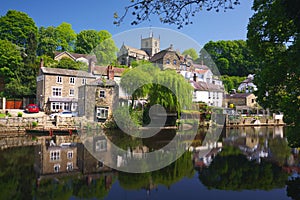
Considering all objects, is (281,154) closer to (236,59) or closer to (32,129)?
(32,129)

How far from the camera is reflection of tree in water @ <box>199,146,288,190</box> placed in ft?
36.1

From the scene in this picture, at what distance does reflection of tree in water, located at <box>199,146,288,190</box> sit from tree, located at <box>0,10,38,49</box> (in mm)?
42781

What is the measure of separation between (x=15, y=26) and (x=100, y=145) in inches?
1511

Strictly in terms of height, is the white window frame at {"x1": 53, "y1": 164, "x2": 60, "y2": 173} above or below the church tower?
below

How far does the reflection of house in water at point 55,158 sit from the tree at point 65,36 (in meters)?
38.5

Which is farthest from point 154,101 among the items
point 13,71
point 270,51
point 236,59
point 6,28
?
point 236,59

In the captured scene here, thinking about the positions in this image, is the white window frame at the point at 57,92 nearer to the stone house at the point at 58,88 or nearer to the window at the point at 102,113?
the stone house at the point at 58,88

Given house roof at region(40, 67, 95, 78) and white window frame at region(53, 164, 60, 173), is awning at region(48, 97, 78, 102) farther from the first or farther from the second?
white window frame at region(53, 164, 60, 173)

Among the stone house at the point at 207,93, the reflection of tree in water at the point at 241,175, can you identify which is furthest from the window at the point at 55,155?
the stone house at the point at 207,93

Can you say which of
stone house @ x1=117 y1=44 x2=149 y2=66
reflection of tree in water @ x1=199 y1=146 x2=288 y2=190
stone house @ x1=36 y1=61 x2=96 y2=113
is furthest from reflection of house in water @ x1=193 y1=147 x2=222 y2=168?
stone house @ x1=117 y1=44 x2=149 y2=66

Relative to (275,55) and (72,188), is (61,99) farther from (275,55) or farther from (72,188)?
(275,55)

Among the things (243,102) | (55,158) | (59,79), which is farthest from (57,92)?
(243,102)

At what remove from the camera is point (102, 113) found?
28.4 m

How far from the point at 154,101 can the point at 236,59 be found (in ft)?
161
